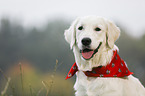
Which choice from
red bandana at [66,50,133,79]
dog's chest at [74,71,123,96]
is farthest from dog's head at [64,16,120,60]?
dog's chest at [74,71,123,96]

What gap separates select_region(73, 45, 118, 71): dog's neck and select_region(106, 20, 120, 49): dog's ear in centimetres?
13

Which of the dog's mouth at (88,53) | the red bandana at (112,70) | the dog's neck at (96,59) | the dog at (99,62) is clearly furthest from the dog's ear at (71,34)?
the red bandana at (112,70)

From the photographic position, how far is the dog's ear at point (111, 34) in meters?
3.71

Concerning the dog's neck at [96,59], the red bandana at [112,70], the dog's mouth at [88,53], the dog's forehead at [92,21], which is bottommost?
the red bandana at [112,70]

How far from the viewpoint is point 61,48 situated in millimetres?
32875

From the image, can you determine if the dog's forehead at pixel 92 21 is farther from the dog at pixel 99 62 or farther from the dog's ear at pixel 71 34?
the dog's ear at pixel 71 34

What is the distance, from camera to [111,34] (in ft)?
12.5

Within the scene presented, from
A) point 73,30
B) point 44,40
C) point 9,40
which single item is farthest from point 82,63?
point 44,40

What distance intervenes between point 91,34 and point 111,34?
414 mm

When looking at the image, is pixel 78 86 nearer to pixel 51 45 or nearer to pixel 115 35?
pixel 115 35

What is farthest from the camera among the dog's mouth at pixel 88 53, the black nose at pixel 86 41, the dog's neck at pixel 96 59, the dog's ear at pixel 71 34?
the dog's ear at pixel 71 34

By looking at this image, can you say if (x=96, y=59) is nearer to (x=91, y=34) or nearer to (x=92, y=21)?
(x=91, y=34)

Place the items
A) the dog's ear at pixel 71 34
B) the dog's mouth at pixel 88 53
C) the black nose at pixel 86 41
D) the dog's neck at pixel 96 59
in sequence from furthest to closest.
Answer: the dog's ear at pixel 71 34 < the dog's neck at pixel 96 59 < the dog's mouth at pixel 88 53 < the black nose at pixel 86 41

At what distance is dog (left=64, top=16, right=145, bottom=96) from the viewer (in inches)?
140
